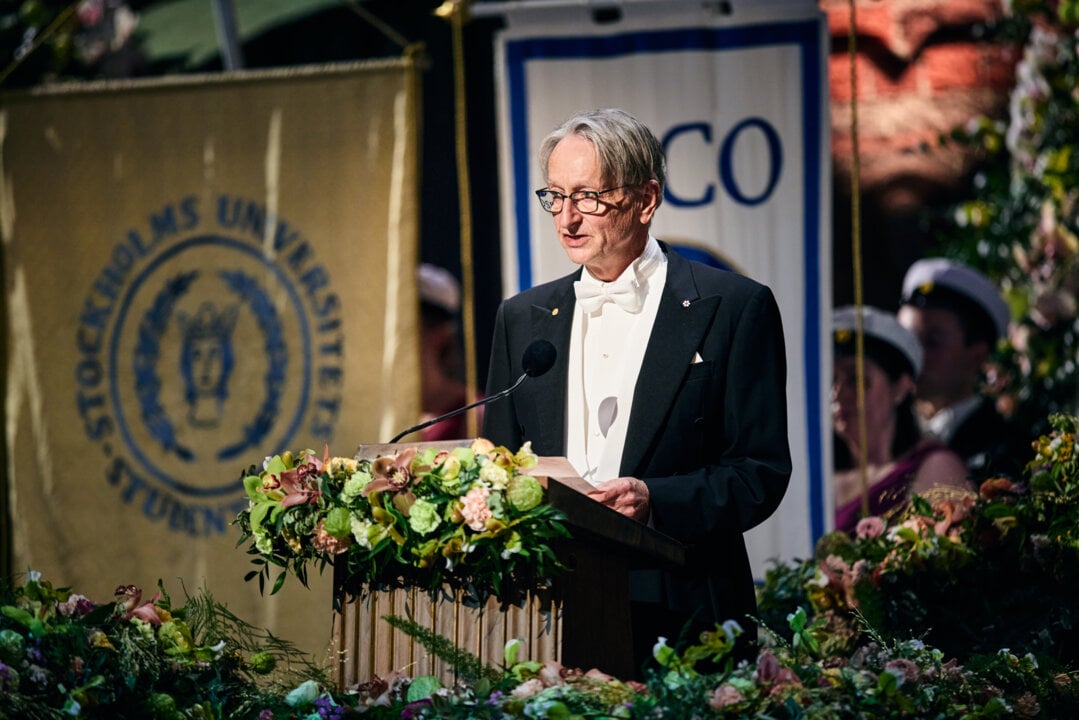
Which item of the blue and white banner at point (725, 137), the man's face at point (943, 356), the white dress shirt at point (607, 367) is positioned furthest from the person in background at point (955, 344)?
the white dress shirt at point (607, 367)

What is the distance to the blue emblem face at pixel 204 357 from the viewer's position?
4.96m

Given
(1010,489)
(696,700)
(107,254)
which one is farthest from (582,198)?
(107,254)

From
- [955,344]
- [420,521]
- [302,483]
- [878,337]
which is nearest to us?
[420,521]

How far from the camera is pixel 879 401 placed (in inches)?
197

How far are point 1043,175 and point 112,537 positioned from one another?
A: 3.46m

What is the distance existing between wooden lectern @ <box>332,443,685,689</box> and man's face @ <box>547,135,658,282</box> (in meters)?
0.46

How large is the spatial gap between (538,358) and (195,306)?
3.05 metres

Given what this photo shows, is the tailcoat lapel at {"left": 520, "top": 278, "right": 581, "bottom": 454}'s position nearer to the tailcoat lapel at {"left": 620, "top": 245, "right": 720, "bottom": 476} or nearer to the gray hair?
the tailcoat lapel at {"left": 620, "top": 245, "right": 720, "bottom": 476}

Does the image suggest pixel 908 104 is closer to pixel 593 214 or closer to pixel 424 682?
pixel 593 214

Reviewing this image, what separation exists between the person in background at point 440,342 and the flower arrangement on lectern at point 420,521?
140 inches

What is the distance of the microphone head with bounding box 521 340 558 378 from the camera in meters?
2.31

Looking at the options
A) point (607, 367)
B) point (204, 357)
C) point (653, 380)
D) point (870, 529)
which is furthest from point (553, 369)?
point (204, 357)

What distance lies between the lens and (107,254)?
5.20 meters

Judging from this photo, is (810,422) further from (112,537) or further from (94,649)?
(94,649)
